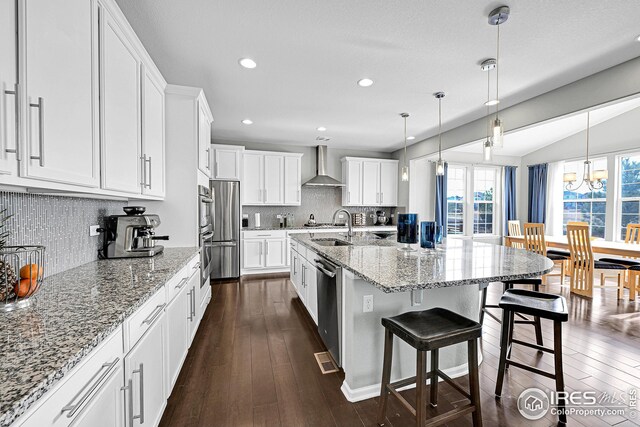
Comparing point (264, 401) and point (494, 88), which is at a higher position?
point (494, 88)

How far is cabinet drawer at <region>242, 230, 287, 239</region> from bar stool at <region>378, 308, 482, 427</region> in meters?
3.92

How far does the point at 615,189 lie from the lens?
5301 mm

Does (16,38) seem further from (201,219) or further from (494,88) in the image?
(494,88)

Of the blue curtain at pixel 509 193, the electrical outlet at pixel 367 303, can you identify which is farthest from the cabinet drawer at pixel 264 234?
the blue curtain at pixel 509 193

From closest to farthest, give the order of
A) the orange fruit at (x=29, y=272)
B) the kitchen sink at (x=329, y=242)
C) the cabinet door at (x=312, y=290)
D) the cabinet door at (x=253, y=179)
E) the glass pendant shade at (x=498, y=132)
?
the orange fruit at (x=29, y=272) → the glass pendant shade at (x=498, y=132) → the cabinet door at (x=312, y=290) → the kitchen sink at (x=329, y=242) → the cabinet door at (x=253, y=179)

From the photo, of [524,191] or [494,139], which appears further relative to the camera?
[524,191]

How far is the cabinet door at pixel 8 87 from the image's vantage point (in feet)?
2.96

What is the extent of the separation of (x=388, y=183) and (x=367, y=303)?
4.87 metres

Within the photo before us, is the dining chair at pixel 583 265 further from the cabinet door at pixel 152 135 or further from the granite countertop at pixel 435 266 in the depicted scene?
the cabinet door at pixel 152 135

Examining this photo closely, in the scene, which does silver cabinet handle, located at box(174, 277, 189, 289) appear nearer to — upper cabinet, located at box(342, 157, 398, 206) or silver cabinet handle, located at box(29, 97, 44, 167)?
silver cabinet handle, located at box(29, 97, 44, 167)

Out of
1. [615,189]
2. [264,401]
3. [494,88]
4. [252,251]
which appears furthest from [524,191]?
[264,401]

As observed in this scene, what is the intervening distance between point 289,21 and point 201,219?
2.00 metres

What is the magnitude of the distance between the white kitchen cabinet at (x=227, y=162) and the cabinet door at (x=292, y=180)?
930mm

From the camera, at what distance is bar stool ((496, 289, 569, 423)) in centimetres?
165
